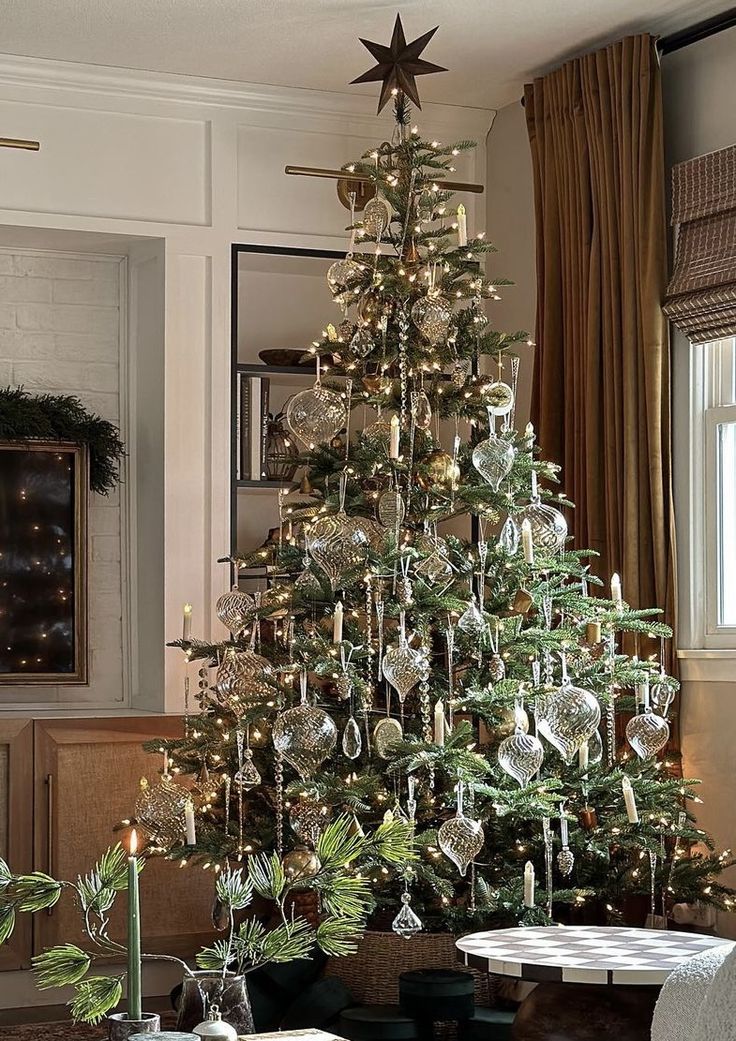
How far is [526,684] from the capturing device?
3.92 m

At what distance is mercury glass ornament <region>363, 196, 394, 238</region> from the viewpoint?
13.4 ft

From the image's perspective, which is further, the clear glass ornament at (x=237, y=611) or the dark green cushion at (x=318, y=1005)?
the clear glass ornament at (x=237, y=611)

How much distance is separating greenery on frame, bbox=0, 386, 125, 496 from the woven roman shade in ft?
6.40

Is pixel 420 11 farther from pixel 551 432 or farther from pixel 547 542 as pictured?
pixel 547 542

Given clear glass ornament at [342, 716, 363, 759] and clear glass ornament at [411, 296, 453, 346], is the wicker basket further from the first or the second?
clear glass ornament at [411, 296, 453, 346]

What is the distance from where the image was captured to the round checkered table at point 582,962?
2.90m

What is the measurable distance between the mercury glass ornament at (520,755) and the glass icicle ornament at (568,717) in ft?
0.15

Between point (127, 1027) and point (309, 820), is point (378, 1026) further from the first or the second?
point (127, 1027)

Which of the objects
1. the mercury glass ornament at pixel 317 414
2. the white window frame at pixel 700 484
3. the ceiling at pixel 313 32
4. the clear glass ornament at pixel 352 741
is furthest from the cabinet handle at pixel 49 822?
the ceiling at pixel 313 32

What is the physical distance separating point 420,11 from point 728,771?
237cm

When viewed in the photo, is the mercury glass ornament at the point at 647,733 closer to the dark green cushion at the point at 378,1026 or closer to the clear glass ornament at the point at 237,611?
the dark green cushion at the point at 378,1026

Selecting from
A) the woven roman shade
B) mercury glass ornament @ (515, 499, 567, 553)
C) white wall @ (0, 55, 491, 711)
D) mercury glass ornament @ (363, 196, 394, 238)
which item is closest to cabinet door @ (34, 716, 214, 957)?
white wall @ (0, 55, 491, 711)

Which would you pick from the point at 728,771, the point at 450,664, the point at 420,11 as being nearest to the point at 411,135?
the point at 420,11

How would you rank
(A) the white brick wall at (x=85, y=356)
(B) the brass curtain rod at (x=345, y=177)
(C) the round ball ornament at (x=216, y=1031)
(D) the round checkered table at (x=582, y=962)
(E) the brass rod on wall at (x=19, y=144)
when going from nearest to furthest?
(C) the round ball ornament at (x=216, y=1031), (D) the round checkered table at (x=582, y=962), (E) the brass rod on wall at (x=19, y=144), (B) the brass curtain rod at (x=345, y=177), (A) the white brick wall at (x=85, y=356)
